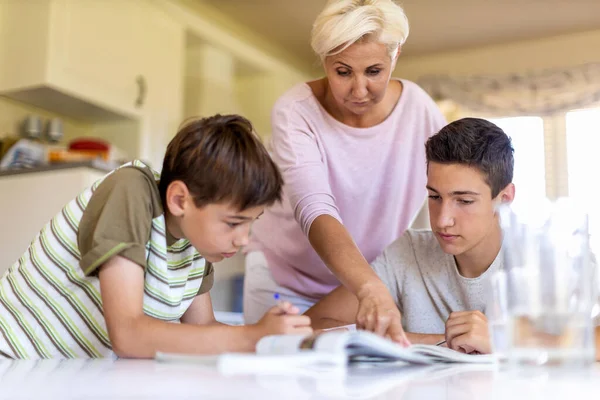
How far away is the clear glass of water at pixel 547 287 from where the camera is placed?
2.46ft

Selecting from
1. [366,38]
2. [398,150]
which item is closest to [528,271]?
[366,38]

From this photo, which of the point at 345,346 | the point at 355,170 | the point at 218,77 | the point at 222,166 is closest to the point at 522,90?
the point at 218,77

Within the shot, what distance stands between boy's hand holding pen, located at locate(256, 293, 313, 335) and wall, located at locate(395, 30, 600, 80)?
4376mm

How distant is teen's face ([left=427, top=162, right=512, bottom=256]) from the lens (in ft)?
4.42

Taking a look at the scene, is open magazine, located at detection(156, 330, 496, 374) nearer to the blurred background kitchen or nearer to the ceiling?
the blurred background kitchen

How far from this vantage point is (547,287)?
2.48 feet

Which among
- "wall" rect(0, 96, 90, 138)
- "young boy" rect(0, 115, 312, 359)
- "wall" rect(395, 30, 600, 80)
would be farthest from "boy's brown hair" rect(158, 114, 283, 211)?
"wall" rect(395, 30, 600, 80)

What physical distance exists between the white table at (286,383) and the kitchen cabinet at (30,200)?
88.1 inches

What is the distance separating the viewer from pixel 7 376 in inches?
26.2

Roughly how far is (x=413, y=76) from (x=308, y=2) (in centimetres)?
129

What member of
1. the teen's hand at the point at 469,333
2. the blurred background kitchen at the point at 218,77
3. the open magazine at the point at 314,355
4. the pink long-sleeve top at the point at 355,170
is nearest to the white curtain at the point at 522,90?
the blurred background kitchen at the point at 218,77

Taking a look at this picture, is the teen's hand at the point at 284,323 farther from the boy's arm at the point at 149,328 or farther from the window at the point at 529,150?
the window at the point at 529,150

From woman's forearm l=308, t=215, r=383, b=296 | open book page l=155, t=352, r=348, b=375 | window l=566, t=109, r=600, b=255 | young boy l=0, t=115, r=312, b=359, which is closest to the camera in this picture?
open book page l=155, t=352, r=348, b=375

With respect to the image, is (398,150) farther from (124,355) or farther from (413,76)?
(413,76)
